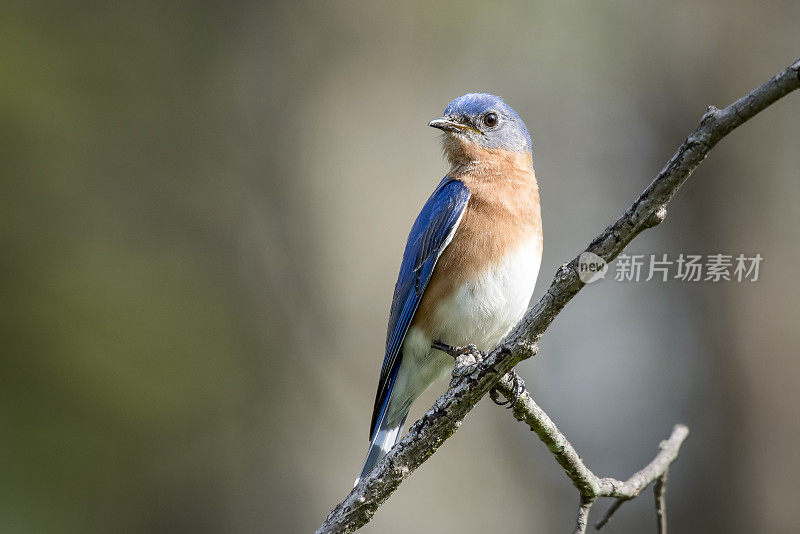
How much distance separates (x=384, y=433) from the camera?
4.70m

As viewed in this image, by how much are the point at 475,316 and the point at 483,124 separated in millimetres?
1378

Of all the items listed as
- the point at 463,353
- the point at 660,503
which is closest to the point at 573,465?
the point at 660,503

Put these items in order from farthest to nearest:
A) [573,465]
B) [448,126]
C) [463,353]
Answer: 1. [448,126]
2. [463,353]
3. [573,465]

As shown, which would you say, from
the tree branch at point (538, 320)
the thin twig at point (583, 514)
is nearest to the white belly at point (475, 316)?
the tree branch at point (538, 320)

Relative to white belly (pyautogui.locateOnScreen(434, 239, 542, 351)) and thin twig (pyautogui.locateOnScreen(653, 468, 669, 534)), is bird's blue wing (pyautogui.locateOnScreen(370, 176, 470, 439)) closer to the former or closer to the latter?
white belly (pyautogui.locateOnScreen(434, 239, 542, 351))

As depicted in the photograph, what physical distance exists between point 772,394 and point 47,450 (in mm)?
6873

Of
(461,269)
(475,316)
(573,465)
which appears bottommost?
(573,465)

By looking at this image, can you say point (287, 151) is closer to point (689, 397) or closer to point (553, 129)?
point (553, 129)

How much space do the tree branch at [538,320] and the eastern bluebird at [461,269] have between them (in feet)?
3.70

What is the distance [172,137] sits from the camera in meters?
9.06

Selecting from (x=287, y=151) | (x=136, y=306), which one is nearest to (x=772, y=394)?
(x=287, y=151)

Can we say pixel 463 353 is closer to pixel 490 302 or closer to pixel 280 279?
pixel 490 302

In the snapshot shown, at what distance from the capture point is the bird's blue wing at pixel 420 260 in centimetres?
450

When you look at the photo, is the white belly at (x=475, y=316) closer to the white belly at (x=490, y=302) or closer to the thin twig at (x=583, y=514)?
the white belly at (x=490, y=302)
